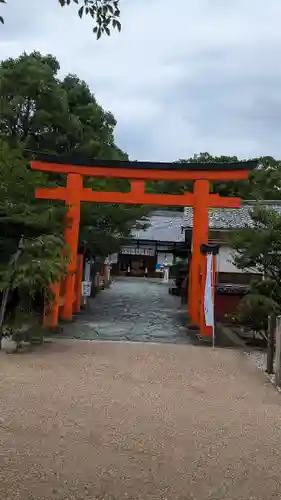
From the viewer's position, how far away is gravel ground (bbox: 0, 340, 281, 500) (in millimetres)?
3549

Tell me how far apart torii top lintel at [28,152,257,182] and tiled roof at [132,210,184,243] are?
93.0ft

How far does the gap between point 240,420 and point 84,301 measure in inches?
517

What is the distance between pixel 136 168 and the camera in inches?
557

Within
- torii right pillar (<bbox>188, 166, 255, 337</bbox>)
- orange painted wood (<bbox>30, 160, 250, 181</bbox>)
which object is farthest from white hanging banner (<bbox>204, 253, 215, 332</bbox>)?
orange painted wood (<bbox>30, 160, 250, 181</bbox>)

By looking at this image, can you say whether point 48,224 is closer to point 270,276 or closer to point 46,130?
point 270,276

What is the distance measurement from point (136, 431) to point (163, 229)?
4062cm

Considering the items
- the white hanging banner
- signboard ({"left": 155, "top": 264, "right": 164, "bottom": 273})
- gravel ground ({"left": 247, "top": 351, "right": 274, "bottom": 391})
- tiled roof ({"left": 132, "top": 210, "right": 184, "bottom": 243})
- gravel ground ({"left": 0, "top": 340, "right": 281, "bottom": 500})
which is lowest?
gravel ground ({"left": 247, "top": 351, "right": 274, "bottom": 391})

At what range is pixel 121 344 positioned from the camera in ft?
36.1

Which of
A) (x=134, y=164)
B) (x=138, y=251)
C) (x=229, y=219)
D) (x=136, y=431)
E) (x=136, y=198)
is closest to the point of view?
(x=136, y=431)

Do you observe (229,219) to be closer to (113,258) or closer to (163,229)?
(113,258)

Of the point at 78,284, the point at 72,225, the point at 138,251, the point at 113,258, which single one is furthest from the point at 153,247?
the point at 72,225

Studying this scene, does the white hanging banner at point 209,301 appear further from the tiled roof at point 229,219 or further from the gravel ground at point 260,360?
the tiled roof at point 229,219

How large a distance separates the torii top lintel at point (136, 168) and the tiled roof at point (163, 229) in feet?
93.0

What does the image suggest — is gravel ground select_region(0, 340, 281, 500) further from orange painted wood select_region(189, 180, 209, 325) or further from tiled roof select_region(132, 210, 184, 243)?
tiled roof select_region(132, 210, 184, 243)
